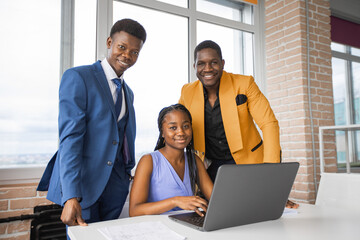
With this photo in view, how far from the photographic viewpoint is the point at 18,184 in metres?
2.12

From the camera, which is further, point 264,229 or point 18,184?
point 18,184

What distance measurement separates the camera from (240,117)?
172cm

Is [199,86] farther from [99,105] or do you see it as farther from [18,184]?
[18,184]

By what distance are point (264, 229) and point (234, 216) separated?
0.10 metres

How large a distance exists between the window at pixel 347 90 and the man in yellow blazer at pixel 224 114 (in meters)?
3.05

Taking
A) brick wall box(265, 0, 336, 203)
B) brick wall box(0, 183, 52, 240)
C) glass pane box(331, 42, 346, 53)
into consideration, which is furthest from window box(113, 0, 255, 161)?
glass pane box(331, 42, 346, 53)

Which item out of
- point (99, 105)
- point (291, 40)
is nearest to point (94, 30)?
point (99, 105)

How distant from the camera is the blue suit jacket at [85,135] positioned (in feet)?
3.77

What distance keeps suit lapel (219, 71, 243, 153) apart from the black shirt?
0.14ft

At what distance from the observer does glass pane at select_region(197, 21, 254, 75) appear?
3.25m

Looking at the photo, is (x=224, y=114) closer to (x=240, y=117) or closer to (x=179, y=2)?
(x=240, y=117)

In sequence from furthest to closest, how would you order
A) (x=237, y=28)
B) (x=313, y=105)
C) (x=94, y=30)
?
(x=237, y=28) < (x=313, y=105) < (x=94, y=30)

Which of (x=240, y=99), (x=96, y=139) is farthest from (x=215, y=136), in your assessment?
(x=96, y=139)

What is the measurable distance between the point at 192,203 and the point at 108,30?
1.94 meters
